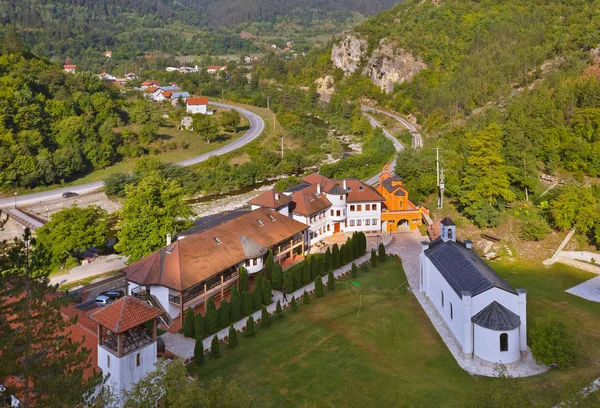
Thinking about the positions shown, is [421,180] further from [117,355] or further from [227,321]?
[117,355]

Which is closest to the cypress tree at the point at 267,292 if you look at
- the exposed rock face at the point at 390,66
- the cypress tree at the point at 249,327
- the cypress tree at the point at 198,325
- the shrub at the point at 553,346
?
the cypress tree at the point at 249,327

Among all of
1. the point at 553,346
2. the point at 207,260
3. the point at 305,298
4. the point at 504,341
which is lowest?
the point at 305,298

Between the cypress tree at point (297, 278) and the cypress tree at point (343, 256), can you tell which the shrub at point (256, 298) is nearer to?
the cypress tree at point (297, 278)

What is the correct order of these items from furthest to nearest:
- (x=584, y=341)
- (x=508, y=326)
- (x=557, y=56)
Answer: (x=557, y=56)
(x=584, y=341)
(x=508, y=326)

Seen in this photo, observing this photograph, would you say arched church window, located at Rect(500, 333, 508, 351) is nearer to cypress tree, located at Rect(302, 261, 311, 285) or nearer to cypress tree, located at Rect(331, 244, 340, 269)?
cypress tree, located at Rect(302, 261, 311, 285)

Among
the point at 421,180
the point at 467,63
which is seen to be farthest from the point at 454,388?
the point at 467,63

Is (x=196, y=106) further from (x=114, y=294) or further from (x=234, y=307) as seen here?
(x=234, y=307)

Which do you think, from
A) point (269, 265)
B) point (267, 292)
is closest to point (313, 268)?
point (269, 265)
